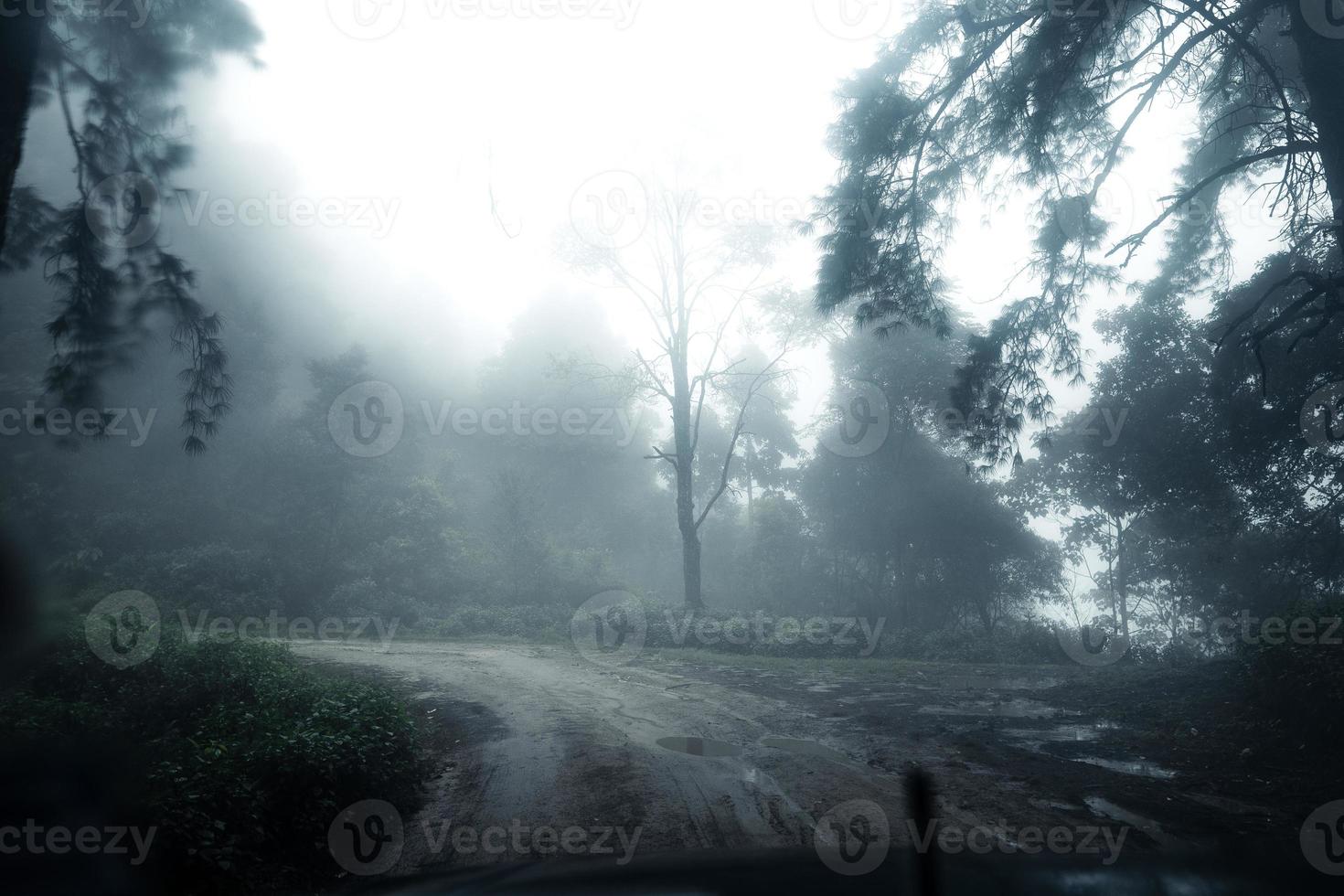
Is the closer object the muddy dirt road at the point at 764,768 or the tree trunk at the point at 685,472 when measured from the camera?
the muddy dirt road at the point at 764,768

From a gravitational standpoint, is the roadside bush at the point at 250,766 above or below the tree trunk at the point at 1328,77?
below

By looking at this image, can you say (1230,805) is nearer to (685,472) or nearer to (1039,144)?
(1039,144)

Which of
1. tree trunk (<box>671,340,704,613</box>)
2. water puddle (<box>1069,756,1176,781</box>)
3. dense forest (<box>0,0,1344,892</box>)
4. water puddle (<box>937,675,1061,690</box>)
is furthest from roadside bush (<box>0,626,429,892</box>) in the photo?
tree trunk (<box>671,340,704,613</box>)

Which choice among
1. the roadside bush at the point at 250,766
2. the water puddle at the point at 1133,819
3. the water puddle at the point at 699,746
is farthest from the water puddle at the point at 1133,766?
the roadside bush at the point at 250,766

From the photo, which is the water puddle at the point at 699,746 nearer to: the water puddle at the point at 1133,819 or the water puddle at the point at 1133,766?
the water puddle at the point at 1133,819

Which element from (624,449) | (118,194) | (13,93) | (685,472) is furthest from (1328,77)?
(624,449)

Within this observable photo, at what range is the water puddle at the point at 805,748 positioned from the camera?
6.24m

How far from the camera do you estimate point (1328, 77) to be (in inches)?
269

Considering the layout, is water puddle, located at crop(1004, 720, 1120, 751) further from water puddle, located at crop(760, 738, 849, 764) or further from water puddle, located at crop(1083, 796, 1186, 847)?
water puddle, located at crop(760, 738, 849, 764)

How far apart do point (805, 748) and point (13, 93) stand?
7.57m

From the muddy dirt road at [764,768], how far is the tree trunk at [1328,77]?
5.75 metres

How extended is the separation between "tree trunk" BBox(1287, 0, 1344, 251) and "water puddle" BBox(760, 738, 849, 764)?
6963 mm

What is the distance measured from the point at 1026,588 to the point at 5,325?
126 feet

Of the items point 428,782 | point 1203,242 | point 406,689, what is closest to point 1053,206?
point 1203,242
